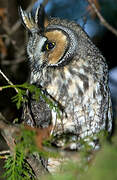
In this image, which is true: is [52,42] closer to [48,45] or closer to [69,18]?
[48,45]

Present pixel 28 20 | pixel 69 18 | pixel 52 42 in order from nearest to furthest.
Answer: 1. pixel 52 42
2. pixel 28 20
3. pixel 69 18

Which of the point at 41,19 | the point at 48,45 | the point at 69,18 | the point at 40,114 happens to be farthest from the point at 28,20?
the point at 69,18

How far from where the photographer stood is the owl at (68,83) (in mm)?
1952

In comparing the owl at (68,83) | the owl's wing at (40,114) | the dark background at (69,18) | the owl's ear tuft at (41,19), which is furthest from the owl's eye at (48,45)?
the dark background at (69,18)

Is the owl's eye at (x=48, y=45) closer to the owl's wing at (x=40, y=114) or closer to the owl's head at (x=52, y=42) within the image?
the owl's head at (x=52, y=42)

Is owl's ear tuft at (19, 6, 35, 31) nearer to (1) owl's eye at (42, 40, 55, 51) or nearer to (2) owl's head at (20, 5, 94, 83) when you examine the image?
(2) owl's head at (20, 5, 94, 83)

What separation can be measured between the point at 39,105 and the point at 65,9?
177 cm

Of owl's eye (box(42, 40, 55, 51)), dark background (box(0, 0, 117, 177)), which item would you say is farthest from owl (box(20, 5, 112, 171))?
dark background (box(0, 0, 117, 177))

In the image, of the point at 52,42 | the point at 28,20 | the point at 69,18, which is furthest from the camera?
the point at 69,18

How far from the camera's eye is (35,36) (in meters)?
2.03

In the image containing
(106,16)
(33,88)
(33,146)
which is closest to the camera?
(33,146)

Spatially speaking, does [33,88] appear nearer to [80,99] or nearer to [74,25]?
[80,99]

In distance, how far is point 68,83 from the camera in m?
2.00

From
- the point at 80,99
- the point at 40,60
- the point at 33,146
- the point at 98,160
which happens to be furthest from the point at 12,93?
the point at 98,160
